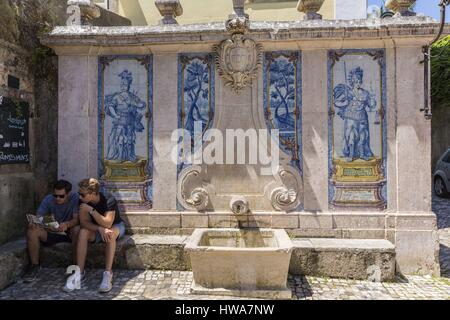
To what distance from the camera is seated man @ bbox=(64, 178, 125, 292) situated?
479cm

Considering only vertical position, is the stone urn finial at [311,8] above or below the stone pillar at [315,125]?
above

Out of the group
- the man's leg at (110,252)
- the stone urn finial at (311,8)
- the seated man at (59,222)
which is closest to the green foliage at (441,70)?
the stone urn finial at (311,8)

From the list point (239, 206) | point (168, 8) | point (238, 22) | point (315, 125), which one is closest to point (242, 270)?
point (239, 206)

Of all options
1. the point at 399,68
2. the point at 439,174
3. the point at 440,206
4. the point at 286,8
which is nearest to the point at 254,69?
the point at 399,68

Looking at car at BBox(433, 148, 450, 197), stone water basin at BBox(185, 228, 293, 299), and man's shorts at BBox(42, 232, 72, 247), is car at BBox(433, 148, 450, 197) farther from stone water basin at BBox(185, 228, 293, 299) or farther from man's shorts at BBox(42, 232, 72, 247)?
man's shorts at BBox(42, 232, 72, 247)

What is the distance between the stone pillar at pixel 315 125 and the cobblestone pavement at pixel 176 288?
120cm

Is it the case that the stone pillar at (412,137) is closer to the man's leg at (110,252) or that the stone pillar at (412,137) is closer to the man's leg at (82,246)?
the man's leg at (110,252)

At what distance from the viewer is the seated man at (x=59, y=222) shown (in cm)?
498

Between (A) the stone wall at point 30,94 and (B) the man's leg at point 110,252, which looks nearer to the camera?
(B) the man's leg at point 110,252

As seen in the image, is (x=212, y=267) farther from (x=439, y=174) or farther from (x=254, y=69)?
(x=439, y=174)

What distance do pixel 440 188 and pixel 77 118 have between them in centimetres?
1040

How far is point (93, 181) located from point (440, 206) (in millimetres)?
9011

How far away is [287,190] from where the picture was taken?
5.46 meters

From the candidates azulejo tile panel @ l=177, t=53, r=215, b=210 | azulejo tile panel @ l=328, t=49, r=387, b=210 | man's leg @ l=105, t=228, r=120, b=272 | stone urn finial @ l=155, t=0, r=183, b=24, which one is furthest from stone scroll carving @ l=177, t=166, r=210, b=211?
stone urn finial @ l=155, t=0, r=183, b=24
